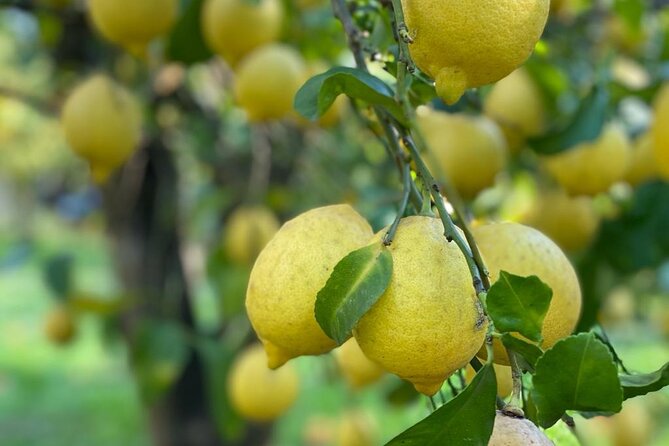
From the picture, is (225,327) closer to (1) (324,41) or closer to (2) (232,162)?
(2) (232,162)

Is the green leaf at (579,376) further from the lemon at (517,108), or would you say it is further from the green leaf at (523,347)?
the lemon at (517,108)

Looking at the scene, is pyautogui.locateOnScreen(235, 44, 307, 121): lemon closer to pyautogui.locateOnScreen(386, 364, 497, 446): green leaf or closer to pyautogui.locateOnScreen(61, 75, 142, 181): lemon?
pyautogui.locateOnScreen(61, 75, 142, 181): lemon

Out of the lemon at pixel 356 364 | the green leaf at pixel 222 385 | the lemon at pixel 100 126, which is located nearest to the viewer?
the lemon at pixel 356 364

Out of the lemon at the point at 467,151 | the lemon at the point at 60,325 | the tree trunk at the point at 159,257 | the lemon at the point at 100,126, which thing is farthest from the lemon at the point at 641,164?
the lemon at the point at 60,325

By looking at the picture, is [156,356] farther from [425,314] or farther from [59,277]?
[425,314]

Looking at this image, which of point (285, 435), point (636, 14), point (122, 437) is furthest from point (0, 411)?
point (636, 14)

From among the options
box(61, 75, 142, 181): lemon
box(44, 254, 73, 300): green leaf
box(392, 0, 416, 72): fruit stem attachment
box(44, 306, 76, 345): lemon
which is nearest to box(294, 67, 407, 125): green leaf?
box(392, 0, 416, 72): fruit stem attachment
